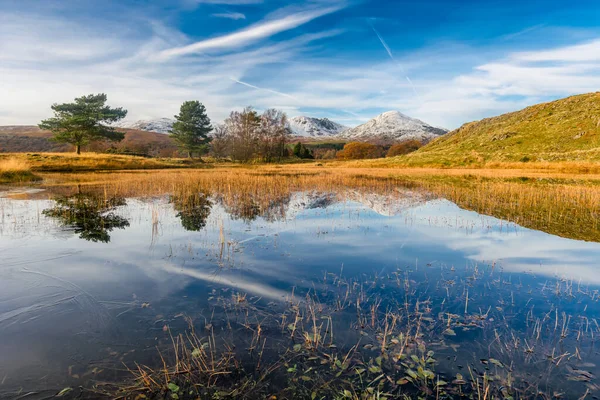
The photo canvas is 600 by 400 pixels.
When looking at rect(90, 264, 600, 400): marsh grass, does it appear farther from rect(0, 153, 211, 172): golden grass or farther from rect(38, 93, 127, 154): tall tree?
rect(38, 93, 127, 154): tall tree

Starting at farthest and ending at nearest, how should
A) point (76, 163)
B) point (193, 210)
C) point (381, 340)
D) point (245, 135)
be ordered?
point (245, 135)
point (76, 163)
point (193, 210)
point (381, 340)

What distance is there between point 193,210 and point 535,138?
62840 millimetres

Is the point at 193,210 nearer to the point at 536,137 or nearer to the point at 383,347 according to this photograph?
the point at 383,347

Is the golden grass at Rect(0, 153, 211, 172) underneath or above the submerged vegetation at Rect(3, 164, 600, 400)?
above

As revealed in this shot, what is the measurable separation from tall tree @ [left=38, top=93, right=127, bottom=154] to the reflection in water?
5191 centimetres

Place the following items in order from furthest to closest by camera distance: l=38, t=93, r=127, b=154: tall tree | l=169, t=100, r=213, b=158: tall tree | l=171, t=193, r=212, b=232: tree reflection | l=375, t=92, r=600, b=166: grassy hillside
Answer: l=169, t=100, r=213, b=158: tall tree, l=38, t=93, r=127, b=154: tall tree, l=375, t=92, r=600, b=166: grassy hillside, l=171, t=193, r=212, b=232: tree reflection

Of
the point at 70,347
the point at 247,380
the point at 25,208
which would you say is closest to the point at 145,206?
the point at 25,208

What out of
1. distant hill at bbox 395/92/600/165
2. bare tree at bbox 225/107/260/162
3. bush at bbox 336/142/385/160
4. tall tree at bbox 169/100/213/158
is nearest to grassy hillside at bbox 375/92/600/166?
distant hill at bbox 395/92/600/165

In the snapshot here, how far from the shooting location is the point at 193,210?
50.1ft

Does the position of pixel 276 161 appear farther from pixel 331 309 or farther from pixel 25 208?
pixel 331 309

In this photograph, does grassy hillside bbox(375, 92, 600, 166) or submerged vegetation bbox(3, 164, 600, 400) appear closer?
submerged vegetation bbox(3, 164, 600, 400)

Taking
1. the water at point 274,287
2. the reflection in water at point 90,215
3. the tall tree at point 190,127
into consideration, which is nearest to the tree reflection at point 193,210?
the water at point 274,287

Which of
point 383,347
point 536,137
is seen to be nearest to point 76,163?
point 383,347

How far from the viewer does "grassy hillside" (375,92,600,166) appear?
48375 millimetres
